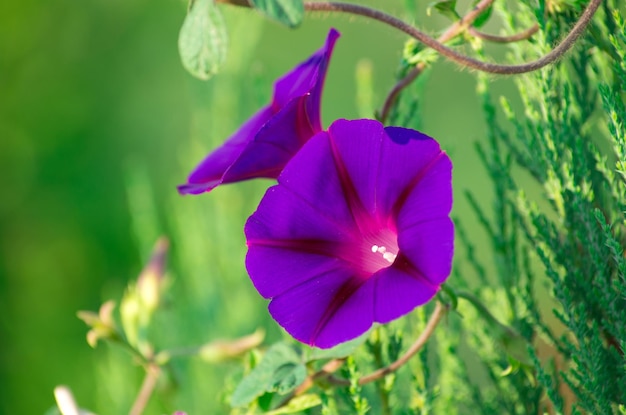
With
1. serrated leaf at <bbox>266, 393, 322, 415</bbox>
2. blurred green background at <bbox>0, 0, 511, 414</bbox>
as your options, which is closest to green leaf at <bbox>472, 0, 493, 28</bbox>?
serrated leaf at <bbox>266, 393, 322, 415</bbox>

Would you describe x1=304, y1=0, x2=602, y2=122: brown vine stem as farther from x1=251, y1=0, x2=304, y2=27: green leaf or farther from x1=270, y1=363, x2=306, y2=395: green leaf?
x1=270, y1=363, x2=306, y2=395: green leaf

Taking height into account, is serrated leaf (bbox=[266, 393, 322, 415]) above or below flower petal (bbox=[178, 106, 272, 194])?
below

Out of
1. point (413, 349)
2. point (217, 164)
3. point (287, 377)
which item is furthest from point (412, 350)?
point (217, 164)

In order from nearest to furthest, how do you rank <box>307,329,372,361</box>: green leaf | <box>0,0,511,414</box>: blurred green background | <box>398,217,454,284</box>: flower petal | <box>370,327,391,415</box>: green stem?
<box>398,217,454,284</box>: flower petal
<box>307,329,372,361</box>: green leaf
<box>370,327,391,415</box>: green stem
<box>0,0,511,414</box>: blurred green background

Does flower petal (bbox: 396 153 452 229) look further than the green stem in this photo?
No

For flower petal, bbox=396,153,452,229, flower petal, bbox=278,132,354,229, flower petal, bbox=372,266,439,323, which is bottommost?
flower petal, bbox=372,266,439,323

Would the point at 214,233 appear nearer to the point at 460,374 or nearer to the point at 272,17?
the point at 460,374

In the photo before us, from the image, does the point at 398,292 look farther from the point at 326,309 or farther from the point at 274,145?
the point at 274,145
